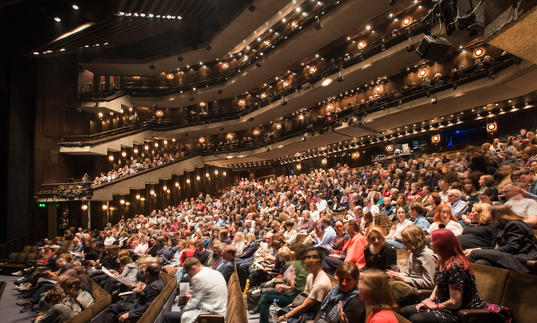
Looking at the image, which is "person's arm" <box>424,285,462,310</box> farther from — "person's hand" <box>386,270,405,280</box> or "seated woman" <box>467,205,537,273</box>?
"seated woman" <box>467,205,537,273</box>

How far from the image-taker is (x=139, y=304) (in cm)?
425

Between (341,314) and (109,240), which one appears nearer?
(341,314)

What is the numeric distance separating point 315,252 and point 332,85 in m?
17.0

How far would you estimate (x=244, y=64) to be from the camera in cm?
2270

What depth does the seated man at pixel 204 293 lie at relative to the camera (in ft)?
11.6

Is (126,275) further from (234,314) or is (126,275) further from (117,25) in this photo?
(117,25)

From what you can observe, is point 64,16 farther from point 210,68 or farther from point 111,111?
point 210,68

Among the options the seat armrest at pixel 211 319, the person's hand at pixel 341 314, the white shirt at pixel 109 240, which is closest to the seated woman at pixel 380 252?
the person's hand at pixel 341 314

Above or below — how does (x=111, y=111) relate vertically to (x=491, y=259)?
above

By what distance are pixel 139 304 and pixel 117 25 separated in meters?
19.5

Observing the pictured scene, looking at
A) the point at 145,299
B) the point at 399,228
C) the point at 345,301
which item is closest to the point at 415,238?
the point at 345,301

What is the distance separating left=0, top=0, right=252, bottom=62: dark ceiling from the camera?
1585cm

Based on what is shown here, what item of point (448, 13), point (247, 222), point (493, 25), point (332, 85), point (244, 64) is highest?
→ point (244, 64)

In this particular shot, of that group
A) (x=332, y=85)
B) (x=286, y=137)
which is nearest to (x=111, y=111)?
(x=286, y=137)
